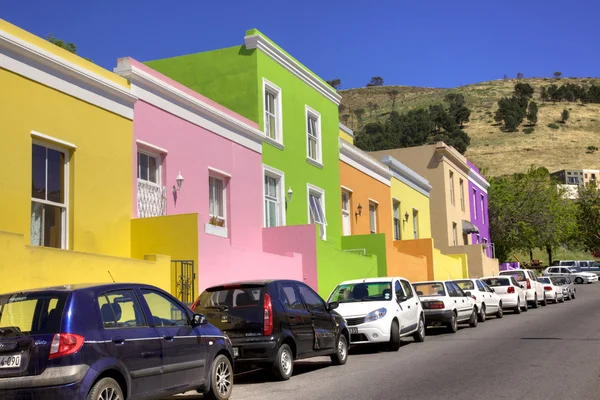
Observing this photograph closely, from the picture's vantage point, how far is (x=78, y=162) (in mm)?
14359

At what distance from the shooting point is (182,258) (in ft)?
50.5

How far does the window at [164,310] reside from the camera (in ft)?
28.2

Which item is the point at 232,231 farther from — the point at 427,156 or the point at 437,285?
the point at 427,156

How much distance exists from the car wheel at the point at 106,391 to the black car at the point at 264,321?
147 inches

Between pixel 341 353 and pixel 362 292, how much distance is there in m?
3.03

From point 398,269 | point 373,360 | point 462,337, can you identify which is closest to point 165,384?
point 373,360

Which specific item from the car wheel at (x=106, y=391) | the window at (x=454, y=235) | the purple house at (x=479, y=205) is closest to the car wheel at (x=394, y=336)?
the car wheel at (x=106, y=391)

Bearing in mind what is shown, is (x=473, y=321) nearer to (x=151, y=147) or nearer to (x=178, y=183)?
(x=178, y=183)

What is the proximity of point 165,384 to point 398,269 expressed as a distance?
2108 cm

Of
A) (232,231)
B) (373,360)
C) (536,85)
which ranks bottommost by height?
(373,360)

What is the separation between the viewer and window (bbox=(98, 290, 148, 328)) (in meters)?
7.73

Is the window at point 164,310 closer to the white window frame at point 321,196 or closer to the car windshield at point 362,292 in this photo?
the car windshield at point 362,292

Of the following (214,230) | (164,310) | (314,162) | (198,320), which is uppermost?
(314,162)

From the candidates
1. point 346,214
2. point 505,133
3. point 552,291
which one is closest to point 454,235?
point 552,291
